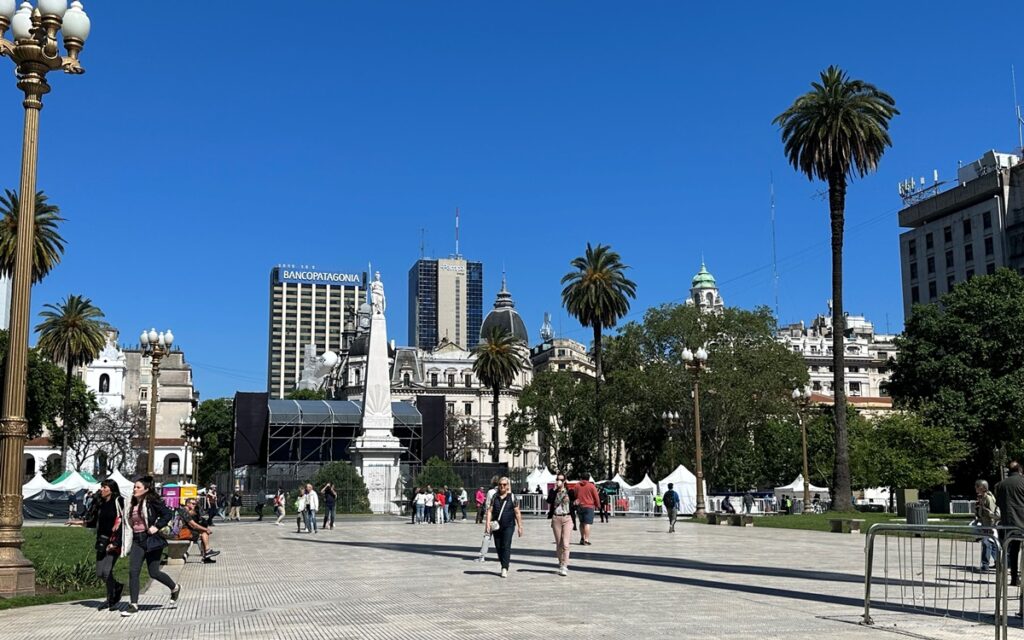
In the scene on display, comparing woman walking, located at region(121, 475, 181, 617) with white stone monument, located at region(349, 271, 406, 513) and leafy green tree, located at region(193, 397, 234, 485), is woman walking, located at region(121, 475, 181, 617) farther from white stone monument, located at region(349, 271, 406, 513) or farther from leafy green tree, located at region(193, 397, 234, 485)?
leafy green tree, located at region(193, 397, 234, 485)

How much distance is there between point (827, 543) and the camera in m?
24.2

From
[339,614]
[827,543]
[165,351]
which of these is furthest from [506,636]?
[165,351]

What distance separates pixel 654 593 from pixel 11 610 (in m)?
7.98

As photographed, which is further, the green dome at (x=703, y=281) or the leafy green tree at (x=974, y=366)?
the green dome at (x=703, y=281)

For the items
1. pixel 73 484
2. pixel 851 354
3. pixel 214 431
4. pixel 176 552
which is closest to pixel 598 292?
pixel 73 484

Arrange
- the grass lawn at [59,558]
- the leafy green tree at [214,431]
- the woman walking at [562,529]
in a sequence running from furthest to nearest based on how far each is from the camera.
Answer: the leafy green tree at [214,431], the woman walking at [562,529], the grass lawn at [59,558]

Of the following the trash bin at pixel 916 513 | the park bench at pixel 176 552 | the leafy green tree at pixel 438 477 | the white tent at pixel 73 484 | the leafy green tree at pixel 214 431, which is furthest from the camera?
the leafy green tree at pixel 214 431

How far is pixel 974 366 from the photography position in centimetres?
5584

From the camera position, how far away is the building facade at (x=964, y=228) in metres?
84.3

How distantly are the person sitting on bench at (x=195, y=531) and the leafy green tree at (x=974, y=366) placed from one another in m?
43.5

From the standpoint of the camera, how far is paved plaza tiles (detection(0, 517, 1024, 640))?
976cm

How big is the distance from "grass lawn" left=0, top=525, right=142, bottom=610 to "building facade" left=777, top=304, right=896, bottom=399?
11498 cm

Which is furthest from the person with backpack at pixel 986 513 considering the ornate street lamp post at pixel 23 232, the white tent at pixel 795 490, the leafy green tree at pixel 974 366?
the white tent at pixel 795 490

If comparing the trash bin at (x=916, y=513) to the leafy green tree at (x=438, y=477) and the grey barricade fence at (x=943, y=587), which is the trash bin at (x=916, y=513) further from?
the leafy green tree at (x=438, y=477)
